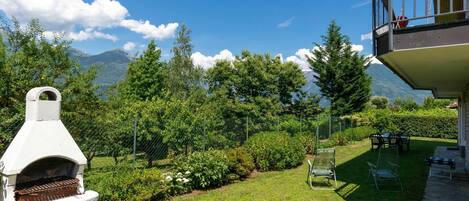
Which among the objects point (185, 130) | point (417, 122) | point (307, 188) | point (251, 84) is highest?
point (251, 84)

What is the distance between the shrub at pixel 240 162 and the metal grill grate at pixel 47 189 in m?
4.37

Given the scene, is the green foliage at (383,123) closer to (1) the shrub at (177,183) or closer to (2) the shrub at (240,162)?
(2) the shrub at (240,162)

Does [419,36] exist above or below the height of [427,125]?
above

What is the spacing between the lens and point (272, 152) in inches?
419

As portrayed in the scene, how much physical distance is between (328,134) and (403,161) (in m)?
6.59

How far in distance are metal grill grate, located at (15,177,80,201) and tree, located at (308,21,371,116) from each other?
26.5 m

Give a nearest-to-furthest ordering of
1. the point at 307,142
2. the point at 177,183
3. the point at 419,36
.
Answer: the point at 419,36, the point at 177,183, the point at 307,142

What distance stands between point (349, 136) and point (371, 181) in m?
10.3

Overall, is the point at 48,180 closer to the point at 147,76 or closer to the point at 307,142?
the point at 307,142

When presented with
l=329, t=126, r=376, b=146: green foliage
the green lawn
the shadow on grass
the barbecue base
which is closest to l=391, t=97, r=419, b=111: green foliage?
l=329, t=126, r=376, b=146: green foliage

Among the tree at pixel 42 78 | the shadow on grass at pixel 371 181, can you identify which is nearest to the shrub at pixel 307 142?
the shadow on grass at pixel 371 181

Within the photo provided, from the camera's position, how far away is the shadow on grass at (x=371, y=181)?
7.55 metres

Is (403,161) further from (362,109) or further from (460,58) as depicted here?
(362,109)

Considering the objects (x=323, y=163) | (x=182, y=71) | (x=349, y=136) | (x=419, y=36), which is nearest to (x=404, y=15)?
(x=419, y=36)
